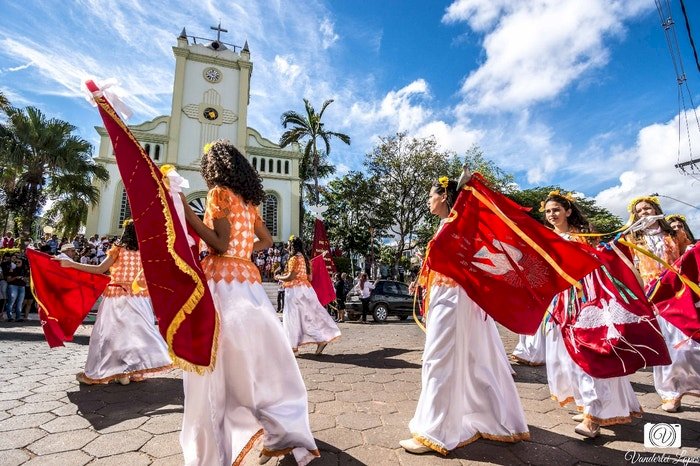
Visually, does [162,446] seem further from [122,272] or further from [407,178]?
[407,178]

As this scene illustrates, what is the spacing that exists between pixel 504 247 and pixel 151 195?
7.17ft

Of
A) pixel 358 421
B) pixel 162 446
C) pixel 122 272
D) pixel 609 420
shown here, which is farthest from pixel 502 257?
pixel 122 272

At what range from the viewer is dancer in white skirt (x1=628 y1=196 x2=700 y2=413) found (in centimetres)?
344

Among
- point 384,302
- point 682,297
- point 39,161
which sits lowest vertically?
point 682,297

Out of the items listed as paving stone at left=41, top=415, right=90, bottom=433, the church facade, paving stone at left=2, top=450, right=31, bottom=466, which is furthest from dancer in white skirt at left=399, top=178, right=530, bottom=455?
the church facade

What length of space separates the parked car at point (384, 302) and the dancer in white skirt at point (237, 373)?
39.0ft

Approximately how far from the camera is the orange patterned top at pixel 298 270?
660 centimetres

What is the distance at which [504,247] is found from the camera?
8.73 feet

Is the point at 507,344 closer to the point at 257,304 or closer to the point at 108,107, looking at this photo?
the point at 257,304

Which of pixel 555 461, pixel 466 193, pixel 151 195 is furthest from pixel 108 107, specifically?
pixel 555 461

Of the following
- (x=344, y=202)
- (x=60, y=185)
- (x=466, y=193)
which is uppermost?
(x=344, y=202)

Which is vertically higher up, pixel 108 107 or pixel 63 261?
pixel 108 107

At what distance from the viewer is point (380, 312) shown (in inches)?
551

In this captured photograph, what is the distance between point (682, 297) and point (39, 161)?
19.2 meters
